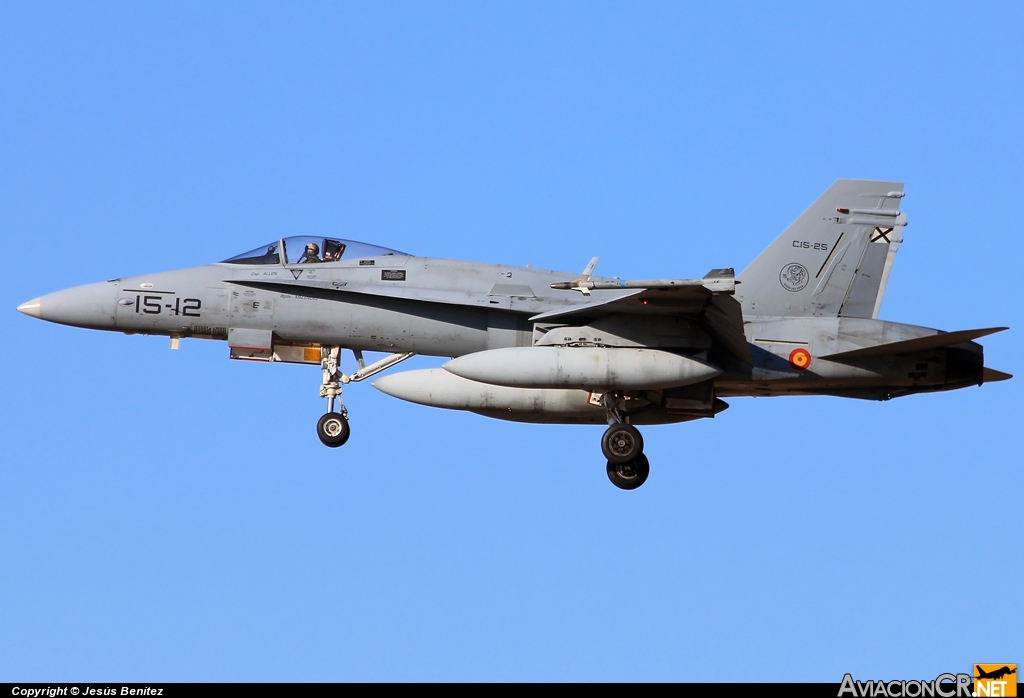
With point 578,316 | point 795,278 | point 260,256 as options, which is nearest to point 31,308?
point 260,256

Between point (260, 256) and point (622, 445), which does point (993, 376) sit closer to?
point (622, 445)

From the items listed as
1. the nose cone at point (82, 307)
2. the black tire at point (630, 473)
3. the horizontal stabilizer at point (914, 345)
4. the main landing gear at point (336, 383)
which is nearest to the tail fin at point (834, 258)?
the horizontal stabilizer at point (914, 345)

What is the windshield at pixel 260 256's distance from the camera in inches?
799

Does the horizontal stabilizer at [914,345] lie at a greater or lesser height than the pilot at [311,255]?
lesser

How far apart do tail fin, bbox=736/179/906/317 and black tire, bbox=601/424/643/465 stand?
234 cm

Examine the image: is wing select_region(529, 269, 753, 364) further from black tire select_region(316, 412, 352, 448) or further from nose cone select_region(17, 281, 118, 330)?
nose cone select_region(17, 281, 118, 330)

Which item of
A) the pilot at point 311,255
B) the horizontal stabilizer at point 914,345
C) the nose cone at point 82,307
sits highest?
the pilot at point 311,255

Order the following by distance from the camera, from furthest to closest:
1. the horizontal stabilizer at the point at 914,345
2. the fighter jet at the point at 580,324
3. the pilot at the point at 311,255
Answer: the pilot at the point at 311,255
the fighter jet at the point at 580,324
the horizontal stabilizer at the point at 914,345

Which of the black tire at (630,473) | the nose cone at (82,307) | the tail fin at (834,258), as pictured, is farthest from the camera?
the nose cone at (82,307)

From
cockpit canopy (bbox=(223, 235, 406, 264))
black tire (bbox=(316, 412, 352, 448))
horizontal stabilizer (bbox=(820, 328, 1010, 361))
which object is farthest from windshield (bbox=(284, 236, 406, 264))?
horizontal stabilizer (bbox=(820, 328, 1010, 361))

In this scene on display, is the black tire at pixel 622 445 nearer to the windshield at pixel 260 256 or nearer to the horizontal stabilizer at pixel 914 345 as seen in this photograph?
the horizontal stabilizer at pixel 914 345

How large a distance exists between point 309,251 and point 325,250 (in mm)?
232

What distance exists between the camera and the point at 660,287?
17.5 metres

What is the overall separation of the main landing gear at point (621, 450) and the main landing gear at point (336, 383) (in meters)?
3.01
